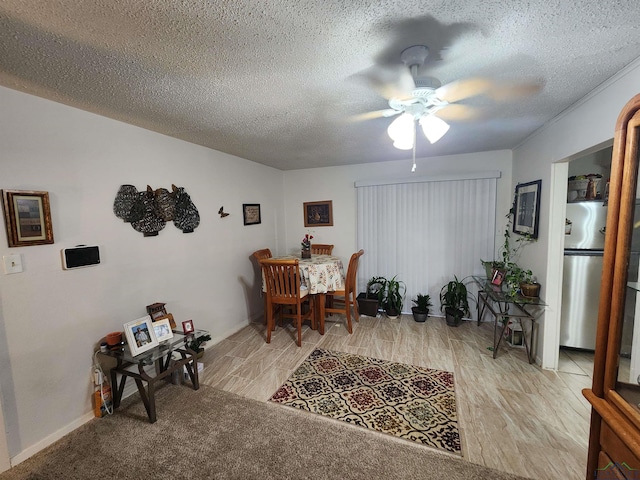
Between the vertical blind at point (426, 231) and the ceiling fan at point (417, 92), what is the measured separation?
1889 mm

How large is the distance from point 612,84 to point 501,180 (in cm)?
194

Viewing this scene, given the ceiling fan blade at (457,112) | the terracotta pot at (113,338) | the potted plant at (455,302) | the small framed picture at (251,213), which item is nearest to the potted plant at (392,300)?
the potted plant at (455,302)

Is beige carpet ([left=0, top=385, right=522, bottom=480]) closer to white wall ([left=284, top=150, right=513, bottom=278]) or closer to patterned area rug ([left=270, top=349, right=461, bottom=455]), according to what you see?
patterned area rug ([left=270, top=349, right=461, bottom=455])

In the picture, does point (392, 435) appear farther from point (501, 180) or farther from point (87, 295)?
point (501, 180)

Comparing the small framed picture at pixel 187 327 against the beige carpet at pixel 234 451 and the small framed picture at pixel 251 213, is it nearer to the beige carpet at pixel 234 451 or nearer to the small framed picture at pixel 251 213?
the beige carpet at pixel 234 451

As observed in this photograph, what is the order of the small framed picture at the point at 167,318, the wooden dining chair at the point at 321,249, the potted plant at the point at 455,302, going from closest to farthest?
the small framed picture at the point at 167,318, the potted plant at the point at 455,302, the wooden dining chair at the point at 321,249

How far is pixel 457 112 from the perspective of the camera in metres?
2.04

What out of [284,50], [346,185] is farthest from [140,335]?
[346,185]

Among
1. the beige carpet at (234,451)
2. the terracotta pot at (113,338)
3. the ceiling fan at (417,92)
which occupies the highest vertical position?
the ceiling fan at (417,92)

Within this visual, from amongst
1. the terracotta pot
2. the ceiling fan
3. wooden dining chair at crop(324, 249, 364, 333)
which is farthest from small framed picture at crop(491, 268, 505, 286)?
the terracotta pot

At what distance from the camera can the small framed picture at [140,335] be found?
1.93m

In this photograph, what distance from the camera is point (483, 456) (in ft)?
5.12

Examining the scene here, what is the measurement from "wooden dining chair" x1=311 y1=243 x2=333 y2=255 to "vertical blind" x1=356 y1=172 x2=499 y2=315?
1.60 feet

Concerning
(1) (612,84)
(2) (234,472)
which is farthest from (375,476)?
(1) (612,84)
